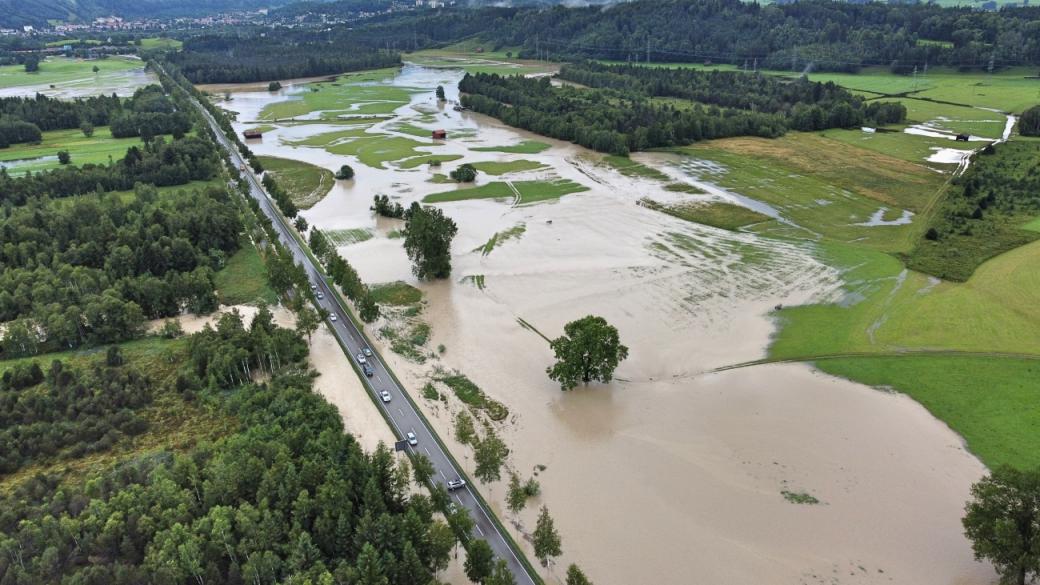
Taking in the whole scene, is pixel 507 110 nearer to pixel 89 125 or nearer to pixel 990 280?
pixel 89 125

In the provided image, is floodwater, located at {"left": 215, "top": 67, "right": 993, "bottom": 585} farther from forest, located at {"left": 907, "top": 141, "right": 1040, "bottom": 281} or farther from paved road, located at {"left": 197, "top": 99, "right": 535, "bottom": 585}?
forest, located at {"left": 907, "top": 141, "right": 1040, "bottom": 281}

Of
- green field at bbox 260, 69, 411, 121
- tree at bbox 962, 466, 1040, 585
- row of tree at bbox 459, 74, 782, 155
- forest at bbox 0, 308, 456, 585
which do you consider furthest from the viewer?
green field at bbox 260, 69, 411, 121

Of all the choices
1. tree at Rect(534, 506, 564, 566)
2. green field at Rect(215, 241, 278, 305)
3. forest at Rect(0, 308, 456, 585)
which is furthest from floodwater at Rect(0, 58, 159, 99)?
tree at Rect(534, 506, 564, 566)

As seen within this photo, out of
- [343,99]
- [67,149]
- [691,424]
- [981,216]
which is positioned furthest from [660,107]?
[67,149]

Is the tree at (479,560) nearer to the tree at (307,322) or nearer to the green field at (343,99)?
the tree at (307,322)

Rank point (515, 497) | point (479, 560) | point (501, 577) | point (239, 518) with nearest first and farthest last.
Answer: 1. point (501, 577)
2. point (479, 560)
3. point (239, 518)
4. point (515, 497)

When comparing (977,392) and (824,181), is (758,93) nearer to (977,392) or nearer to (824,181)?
(824,181)
